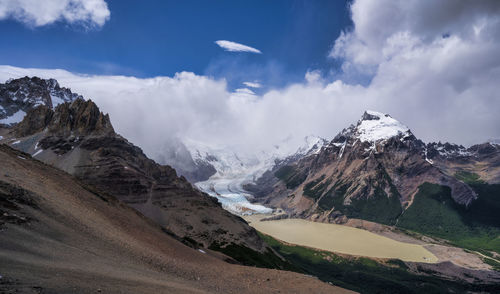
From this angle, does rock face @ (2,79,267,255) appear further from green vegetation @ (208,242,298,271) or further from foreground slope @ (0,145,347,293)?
foreground slope @ (0,145,347,293)

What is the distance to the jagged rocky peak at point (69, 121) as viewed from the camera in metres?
165

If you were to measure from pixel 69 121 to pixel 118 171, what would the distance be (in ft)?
193

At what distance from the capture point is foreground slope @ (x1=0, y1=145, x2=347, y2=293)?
71.5 feet

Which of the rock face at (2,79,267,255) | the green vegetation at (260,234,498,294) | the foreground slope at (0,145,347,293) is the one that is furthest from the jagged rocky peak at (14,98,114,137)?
the green vegetation at (260,234,498,294)

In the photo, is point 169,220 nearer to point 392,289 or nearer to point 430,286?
point 392,289

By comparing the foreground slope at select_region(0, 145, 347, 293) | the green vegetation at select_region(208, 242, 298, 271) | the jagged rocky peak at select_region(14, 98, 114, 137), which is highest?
the jagged rocky peak at select_region(14, 98, 114, 137)

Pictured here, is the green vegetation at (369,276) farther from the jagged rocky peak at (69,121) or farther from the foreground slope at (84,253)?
the jagged rocky peak at (69,121)

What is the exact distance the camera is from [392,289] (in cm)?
14288

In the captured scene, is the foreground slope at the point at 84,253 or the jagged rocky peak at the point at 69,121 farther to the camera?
the jagged rocky peak at the point at 69,121

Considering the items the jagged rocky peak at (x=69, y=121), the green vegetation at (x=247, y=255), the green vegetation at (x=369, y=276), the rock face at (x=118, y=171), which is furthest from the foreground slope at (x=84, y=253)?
the jagged rocky peak at (x=69, y=121)

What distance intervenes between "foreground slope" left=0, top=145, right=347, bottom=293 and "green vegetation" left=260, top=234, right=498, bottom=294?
10501 centimetres

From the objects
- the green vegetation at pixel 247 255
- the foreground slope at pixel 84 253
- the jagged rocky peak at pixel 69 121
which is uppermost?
the jagged rocky peak at pixel 69 121

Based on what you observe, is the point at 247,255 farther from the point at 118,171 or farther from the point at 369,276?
the point at 369,276

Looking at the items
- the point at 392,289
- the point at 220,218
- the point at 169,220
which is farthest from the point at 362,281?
the point at 169,220
